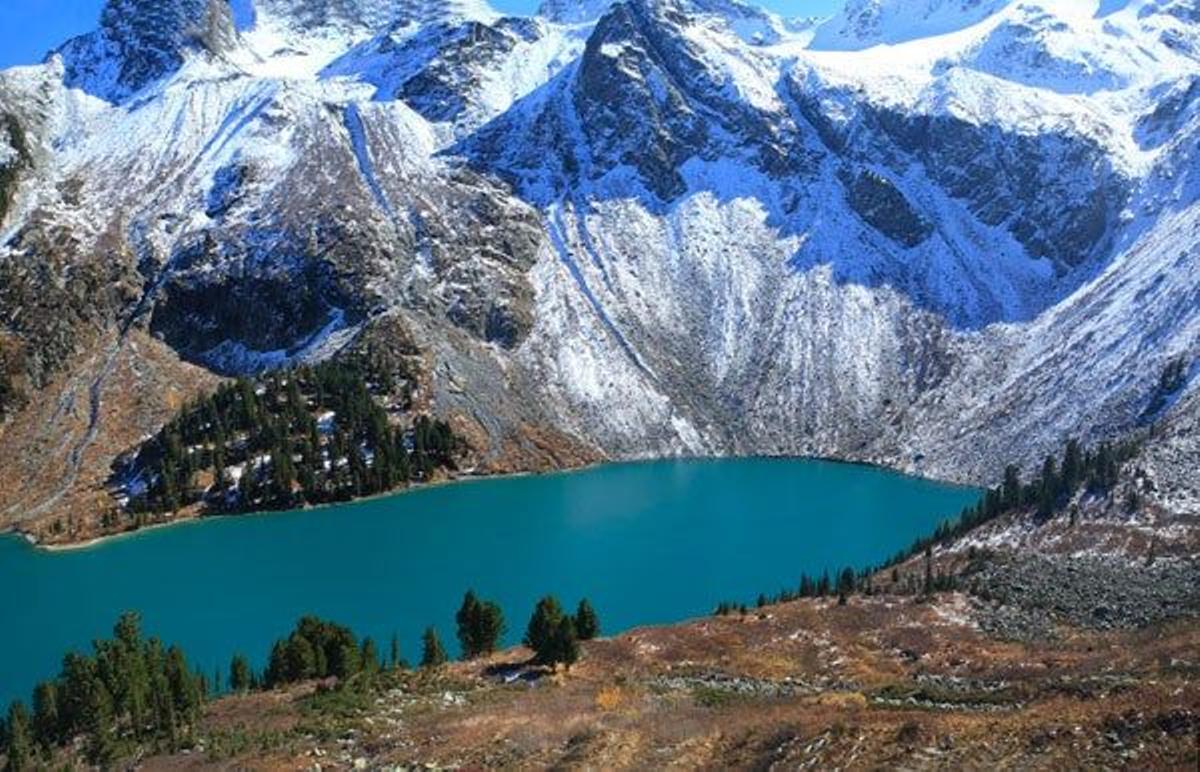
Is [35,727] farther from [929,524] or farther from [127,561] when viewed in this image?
[929,524]

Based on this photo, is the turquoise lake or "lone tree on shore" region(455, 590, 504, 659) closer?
"lone tree on shore" region(455, 590, 504, 659)

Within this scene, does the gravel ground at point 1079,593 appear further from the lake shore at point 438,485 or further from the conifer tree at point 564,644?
the lake shore at point 438,485

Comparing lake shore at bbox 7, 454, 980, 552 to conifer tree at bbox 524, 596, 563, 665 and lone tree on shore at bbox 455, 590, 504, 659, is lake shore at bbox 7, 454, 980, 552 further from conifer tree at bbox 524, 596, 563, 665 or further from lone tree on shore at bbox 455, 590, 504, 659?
conifer tree at bbox 524, 596, 563, 665

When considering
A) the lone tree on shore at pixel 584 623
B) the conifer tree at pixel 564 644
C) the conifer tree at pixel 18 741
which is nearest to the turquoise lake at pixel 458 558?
the lone tree on shore at pixel 584 623

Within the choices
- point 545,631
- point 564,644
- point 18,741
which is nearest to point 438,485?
point 545,631

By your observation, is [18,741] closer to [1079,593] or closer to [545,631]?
[545,631]

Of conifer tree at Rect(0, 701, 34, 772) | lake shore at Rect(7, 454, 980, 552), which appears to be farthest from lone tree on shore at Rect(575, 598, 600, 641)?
lake shore at Rect(7, 454, 980, 552)

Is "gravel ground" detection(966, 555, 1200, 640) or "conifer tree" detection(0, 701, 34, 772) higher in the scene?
"conifer tree" detection(0, 701, 34, 772)

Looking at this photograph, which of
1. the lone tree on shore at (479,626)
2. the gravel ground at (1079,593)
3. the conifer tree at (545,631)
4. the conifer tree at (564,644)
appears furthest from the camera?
the gravel ground at (1079,593)

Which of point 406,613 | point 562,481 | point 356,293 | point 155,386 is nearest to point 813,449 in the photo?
point 562,481
